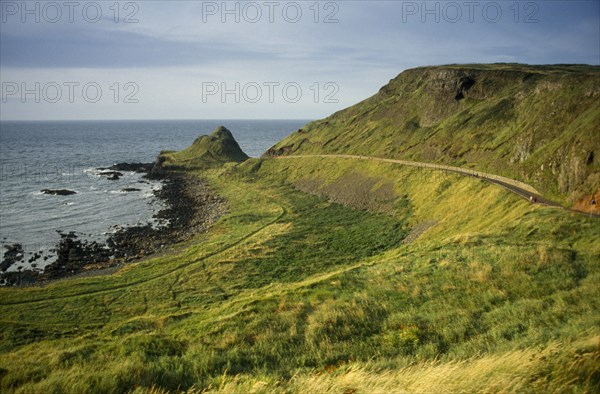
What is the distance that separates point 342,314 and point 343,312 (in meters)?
0.34

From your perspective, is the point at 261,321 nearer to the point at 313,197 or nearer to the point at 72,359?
the point at 72,359

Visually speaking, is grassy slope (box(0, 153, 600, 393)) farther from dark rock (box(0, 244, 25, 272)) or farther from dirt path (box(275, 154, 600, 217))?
dark rock (box(0, 244, 25, 272))

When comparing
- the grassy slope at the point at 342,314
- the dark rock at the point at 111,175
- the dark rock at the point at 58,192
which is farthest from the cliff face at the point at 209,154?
the grassy slope at the point at 342,314

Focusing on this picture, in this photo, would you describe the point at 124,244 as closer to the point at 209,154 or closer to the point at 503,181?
the point at 503,181

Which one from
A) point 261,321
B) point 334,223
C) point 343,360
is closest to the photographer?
point 343,360

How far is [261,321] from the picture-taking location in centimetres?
1966

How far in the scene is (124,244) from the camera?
187ft

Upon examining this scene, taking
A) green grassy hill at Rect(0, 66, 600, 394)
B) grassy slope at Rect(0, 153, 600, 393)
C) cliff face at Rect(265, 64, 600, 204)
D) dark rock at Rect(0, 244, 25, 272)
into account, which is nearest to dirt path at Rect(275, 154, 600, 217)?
cliff face at Rect(265, 64, 600, 204)

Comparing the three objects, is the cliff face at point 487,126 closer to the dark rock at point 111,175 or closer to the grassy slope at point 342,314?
the grassy slope at point 342,314

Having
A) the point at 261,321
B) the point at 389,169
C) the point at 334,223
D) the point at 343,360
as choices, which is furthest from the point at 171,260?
the point at 389,169

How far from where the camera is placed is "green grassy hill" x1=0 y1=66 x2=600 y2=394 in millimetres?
8898

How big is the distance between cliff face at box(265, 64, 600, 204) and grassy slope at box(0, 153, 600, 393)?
924cm

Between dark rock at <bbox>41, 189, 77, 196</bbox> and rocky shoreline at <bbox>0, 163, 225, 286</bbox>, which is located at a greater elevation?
dark rock at <bbox>41, 189, 77, 196</bbox>

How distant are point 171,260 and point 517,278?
41.5 meters
